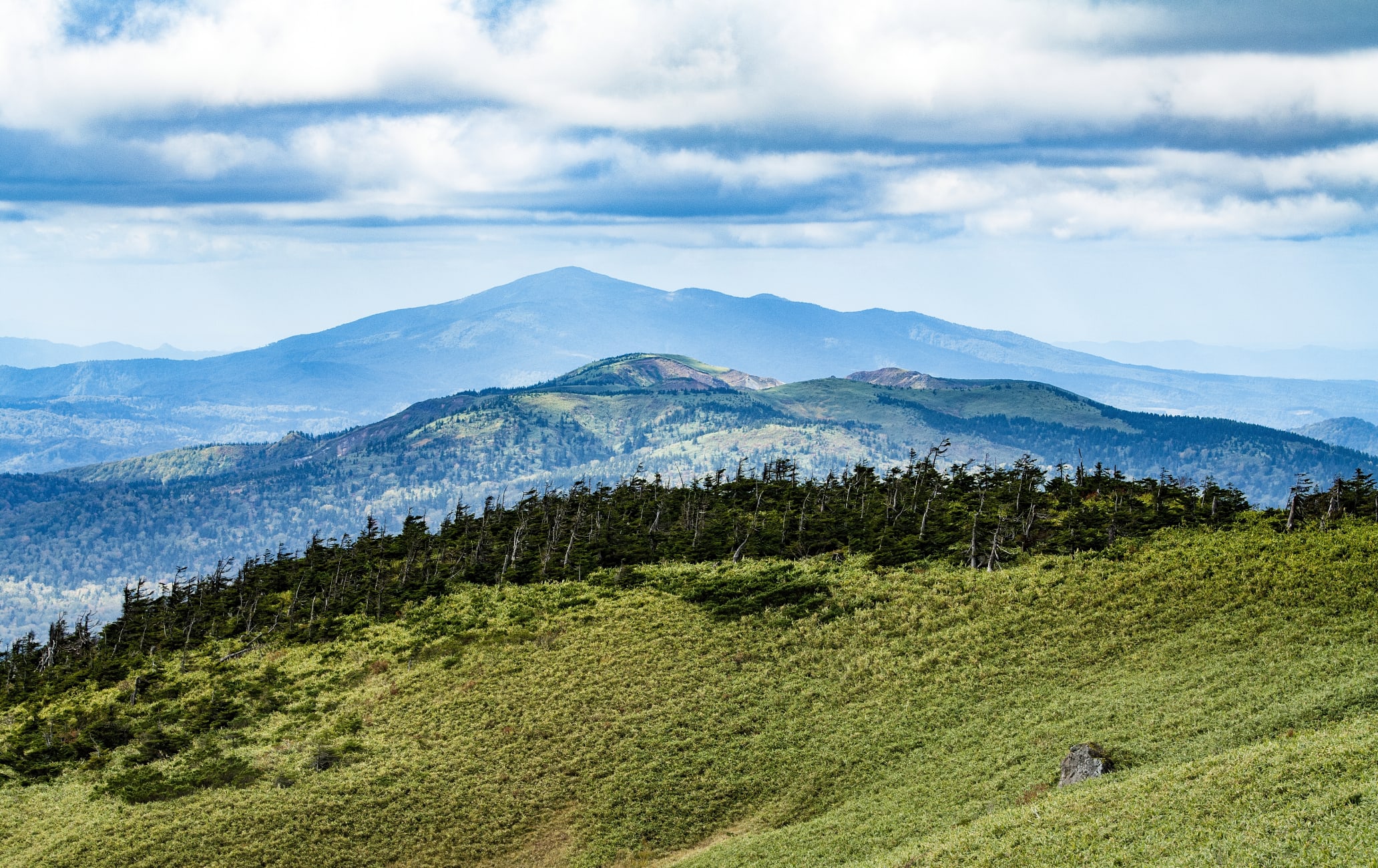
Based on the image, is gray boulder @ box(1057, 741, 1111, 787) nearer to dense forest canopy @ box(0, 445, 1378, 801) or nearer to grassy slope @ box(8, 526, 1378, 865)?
grassy slope @ box(8, 526, 1378, 865)

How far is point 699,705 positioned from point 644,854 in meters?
15.7

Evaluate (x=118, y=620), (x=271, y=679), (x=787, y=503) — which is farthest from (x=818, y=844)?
(x=118, y=620)

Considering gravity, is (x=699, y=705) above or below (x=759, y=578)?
below

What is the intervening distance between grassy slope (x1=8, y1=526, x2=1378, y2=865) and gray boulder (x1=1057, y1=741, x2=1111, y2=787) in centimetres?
119

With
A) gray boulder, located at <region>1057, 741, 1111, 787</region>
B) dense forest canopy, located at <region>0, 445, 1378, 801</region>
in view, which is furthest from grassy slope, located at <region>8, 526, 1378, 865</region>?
dense forest canopy, located at <region>0, 445, 1378, 801</region>

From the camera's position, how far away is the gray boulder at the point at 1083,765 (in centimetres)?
4756

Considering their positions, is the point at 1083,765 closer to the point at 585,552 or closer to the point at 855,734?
the point at 855,734

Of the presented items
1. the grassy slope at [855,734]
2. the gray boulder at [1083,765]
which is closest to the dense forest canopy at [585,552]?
the grassy slope at [855,734]

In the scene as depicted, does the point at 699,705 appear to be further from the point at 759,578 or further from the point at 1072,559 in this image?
the point at 1072,559

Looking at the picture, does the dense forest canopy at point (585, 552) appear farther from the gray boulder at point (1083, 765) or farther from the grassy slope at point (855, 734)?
the gray boulder at point (1083, 765)

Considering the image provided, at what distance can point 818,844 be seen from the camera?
50656mm

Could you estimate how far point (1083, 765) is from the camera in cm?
4831

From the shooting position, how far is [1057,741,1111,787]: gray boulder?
47.6 meters

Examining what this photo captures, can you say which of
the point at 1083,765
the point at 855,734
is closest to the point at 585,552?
the point at 855,734
